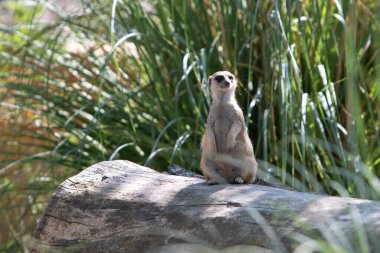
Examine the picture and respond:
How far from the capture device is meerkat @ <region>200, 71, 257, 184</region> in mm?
3328

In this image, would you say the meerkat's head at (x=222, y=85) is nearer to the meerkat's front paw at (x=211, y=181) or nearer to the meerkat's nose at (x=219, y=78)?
the meerkat's nose at (x=219, y=78)

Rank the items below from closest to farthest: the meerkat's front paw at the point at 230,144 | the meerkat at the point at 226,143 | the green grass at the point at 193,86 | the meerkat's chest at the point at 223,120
→ the meerkat at the point at 226,143 < the meerkat's front paw at the point at 230,144 < the meerkat's chest at the point at 223,120 < the green grass at the point at 193,86

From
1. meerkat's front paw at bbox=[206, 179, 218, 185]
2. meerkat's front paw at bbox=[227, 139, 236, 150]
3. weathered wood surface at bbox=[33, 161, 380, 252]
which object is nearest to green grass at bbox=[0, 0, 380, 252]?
meerkat's front paw at bbox=[227, 139, 236, 150]

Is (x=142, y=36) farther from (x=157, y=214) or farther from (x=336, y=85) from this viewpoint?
(x=157, y=214)

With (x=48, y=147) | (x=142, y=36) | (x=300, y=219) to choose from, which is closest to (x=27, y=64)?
(x=48, y=147)

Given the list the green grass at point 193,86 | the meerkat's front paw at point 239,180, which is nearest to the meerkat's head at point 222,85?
the green grass at point 193,86

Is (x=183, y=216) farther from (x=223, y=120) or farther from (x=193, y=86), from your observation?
(x=193, y=86)

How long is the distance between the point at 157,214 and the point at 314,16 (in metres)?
1.84

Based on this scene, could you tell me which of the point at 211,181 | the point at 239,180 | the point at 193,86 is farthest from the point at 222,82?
the point at 193,86

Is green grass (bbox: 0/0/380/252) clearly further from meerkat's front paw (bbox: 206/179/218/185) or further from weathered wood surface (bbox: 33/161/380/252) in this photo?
weathered wood surface (bbox: 33/161/380/252)

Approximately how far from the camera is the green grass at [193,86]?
4.00m

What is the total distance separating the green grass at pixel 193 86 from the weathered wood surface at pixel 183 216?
86 cm

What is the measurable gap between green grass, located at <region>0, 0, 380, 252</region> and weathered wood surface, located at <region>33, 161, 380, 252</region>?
855mm

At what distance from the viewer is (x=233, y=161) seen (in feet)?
10.9
